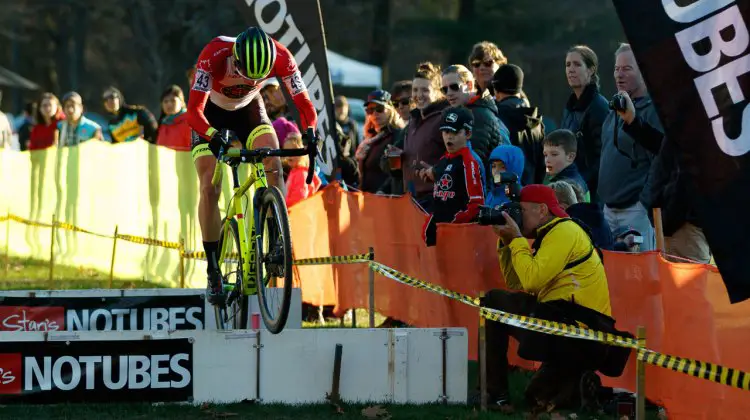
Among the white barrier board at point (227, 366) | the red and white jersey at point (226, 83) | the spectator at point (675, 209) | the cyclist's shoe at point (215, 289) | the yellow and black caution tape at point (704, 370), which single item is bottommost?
the white barrier board at point (227, 366)

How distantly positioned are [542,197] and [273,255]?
1.68 meters

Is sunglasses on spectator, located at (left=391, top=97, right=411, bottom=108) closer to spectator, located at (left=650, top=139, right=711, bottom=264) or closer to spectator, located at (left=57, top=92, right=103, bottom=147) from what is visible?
spectator, located at (left=650, top=139, right=711, bottom=264)

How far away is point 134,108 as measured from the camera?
66.4ft

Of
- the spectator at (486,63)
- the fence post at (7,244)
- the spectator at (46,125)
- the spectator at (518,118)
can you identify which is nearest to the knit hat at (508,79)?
the spectator at (518,118)

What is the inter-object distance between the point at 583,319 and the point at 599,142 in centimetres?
312

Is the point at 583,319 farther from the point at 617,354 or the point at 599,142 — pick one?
the point at 599,142

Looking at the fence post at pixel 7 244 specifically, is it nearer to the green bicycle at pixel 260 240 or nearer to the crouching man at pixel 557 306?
the green bicycle at pixel 260 240

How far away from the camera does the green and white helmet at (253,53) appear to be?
26.8 feet

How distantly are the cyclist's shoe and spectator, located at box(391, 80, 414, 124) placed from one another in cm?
452

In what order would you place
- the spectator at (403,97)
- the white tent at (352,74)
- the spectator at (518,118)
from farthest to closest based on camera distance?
the white tent at (352,74) → the spectator at (403,97) → the spectator at (518,118)

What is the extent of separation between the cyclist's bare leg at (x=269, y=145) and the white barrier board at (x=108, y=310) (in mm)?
853

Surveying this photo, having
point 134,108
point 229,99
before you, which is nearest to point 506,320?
point 229,99

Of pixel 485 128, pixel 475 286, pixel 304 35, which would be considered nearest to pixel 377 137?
pixel 304 35

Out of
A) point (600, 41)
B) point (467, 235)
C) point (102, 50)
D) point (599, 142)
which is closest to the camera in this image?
point (467, 235)
